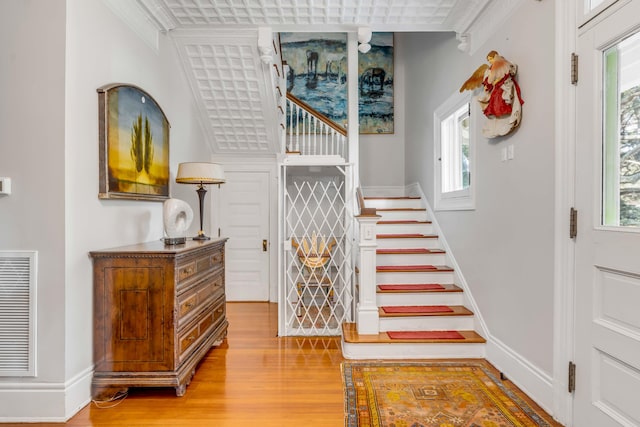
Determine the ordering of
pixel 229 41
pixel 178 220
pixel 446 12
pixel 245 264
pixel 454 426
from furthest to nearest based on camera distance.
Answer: pixel 245 264, pixel 229 41, pixel 446 12, pixel 178 220, pixel 454 426

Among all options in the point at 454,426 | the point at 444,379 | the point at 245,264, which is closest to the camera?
the point at 454,426

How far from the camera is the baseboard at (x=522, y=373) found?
194 centimetres

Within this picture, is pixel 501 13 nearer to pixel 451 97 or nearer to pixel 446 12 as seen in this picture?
pixel 446 12

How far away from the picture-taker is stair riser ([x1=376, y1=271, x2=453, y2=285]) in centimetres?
323

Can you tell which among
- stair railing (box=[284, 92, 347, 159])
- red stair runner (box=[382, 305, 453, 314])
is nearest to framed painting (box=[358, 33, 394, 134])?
stair railing (box=[284, 92, 347, 159])

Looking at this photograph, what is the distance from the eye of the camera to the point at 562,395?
182cm

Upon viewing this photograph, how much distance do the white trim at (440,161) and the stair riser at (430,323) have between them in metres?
0.93

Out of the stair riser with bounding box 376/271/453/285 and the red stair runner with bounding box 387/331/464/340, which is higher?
the stair riser with bounding box 376/271/453/285

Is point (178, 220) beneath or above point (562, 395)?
above

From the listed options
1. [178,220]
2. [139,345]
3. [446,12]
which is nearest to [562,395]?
[139,345]

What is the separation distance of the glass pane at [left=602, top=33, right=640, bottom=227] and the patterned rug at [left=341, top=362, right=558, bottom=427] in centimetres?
116

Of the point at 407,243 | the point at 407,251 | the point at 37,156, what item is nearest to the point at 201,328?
→ the point at 37,156

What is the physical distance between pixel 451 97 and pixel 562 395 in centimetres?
252

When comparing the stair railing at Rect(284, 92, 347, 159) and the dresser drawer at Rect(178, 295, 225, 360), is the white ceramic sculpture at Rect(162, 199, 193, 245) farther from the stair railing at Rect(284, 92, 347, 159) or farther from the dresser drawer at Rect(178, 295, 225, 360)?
the stair railing at Rect(284, 92, 347, 159)
